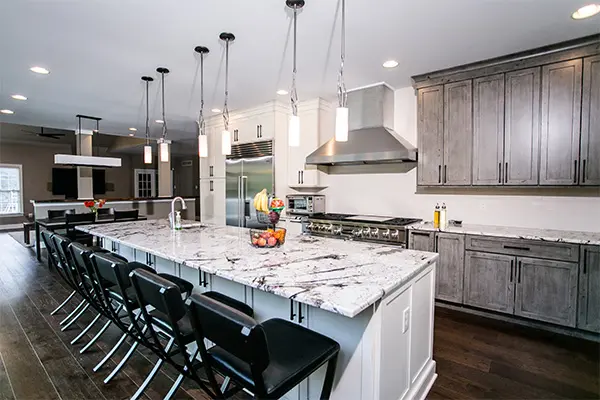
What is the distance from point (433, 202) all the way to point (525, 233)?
111 cm

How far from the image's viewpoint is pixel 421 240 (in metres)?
3.40

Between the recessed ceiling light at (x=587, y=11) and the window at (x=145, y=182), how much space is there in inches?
497

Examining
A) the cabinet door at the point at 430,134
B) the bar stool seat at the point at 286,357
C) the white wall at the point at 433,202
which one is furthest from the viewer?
the cabinet door at the point at 430,134

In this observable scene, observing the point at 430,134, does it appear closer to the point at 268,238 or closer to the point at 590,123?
the point at 590,123

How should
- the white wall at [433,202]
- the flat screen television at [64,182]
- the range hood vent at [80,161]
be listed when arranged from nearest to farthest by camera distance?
the white wall at [433,202] → the range hood vent at [80,161] → the flat screen television at [64,182]

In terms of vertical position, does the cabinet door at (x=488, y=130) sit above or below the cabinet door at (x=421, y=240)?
above

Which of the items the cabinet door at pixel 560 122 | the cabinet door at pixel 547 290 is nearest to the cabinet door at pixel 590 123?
the cabinet door at pixel 560 122

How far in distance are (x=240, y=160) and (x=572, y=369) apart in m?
4.60

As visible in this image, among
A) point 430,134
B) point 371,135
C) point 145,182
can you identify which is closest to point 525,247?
point 430,134

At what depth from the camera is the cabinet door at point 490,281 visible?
292 cm

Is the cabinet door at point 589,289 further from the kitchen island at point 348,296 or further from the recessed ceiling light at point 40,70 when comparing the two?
the recessed ceiling light at point 40,70

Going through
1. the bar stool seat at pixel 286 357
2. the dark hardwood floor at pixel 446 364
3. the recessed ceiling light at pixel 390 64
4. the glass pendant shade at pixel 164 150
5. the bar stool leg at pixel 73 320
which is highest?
the recessed ceiling light at pixel 390 64

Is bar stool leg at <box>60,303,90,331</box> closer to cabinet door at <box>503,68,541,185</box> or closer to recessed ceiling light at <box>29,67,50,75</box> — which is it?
recessed ceiling light at <box>29,67,50,75</box>

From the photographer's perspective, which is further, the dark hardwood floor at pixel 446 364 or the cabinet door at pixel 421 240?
the cabinet door at pixel 421 240
